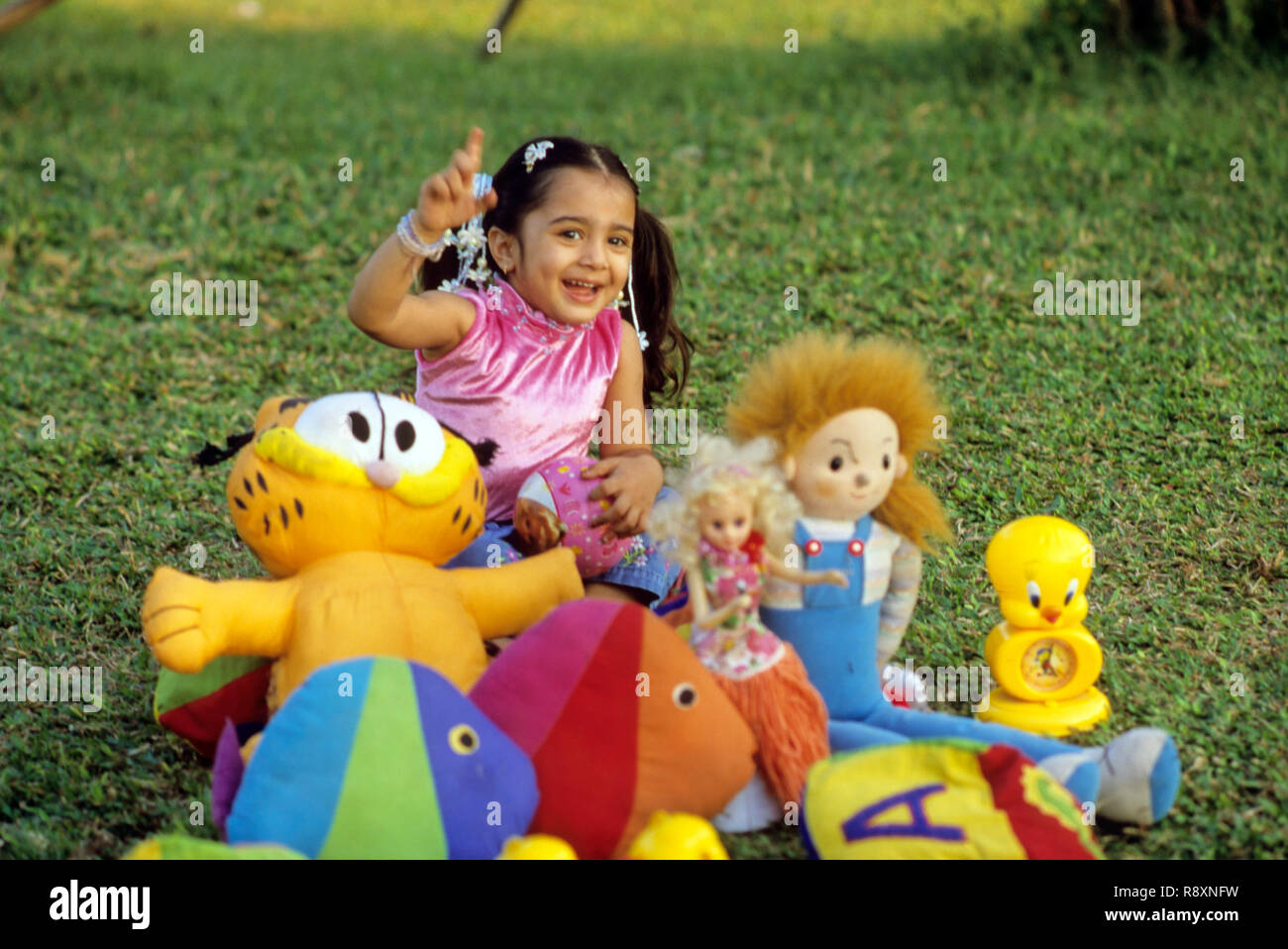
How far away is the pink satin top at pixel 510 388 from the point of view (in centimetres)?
316

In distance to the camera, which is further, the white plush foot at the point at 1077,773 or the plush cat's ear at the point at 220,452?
the plush cat's ear at the point at 220,452

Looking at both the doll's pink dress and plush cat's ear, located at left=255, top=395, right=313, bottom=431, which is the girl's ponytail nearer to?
plush cat's ear, located at left=255, top=395, right=313, bottom=431

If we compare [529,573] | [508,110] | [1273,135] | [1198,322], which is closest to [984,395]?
[1198,322]

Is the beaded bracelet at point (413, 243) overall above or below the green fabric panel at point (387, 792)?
above

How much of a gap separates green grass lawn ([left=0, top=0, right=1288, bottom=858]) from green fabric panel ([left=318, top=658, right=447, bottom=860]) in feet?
1.92

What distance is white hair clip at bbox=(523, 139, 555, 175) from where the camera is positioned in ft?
10.3

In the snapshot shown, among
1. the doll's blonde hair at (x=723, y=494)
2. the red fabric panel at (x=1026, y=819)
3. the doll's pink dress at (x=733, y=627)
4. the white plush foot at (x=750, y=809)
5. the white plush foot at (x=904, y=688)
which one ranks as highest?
the doll's blonde hair at (x=723, y=494)

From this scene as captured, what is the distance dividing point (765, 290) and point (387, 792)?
3166mm

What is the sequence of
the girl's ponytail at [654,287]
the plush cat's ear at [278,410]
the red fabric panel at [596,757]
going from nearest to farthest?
the red fabric panel at [596,757], the plush cat's ear at [278,410], the girl's ponytail at [654,287]

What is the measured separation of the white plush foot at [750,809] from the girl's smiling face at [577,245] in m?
1.19

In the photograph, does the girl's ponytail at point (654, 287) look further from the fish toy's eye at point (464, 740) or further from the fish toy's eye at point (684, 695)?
the fish toy's eye at point (464, 740)

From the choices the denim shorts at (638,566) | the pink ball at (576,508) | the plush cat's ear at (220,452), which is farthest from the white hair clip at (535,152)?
the plush cat's ear at (220,452)

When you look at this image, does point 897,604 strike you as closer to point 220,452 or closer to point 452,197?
point 452,197

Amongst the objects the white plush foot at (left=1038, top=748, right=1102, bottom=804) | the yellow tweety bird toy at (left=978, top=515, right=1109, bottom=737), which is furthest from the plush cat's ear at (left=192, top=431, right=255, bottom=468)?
the white plush foot at (left=1038, top=748, right=1102, bottom=804)
